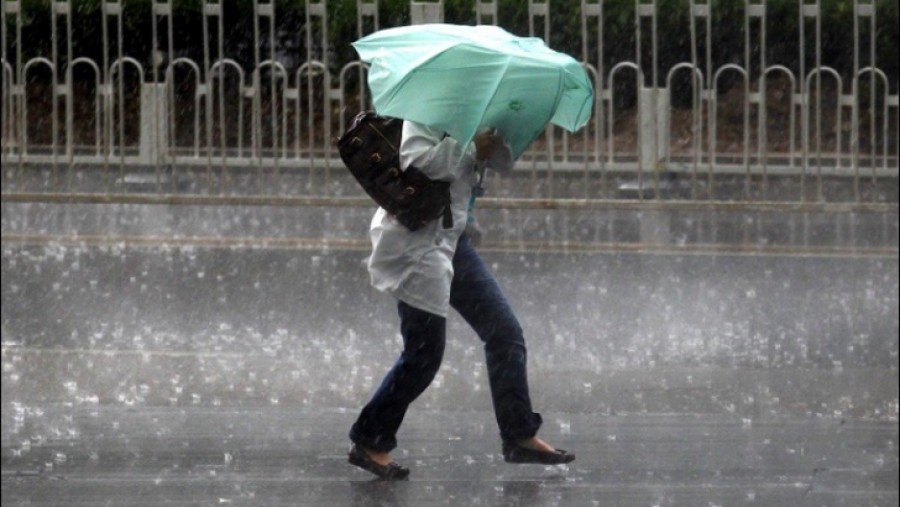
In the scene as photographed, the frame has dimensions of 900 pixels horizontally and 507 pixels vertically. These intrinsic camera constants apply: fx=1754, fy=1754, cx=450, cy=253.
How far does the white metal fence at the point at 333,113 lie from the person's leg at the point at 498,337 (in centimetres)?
757

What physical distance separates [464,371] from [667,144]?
26.8ft

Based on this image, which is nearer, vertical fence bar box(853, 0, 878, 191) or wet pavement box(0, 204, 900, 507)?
wet pavement box(0, 204, 900, 507)

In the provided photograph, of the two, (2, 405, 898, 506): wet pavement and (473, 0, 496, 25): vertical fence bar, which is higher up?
(473, 0, 496, 25): vertical fence bar

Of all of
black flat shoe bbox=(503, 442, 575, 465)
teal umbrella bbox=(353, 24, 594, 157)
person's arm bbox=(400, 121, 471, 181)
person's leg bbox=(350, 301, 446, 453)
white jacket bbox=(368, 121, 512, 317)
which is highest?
teal umbrella bbox=(353, 24, 594, 157)

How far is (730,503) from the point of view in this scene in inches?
230

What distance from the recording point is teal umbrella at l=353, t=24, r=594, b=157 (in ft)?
19.2

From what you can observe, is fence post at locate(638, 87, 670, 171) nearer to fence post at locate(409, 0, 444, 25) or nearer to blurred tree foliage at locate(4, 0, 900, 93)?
blurred tree foliage at locate(4, 0, 900, 93)

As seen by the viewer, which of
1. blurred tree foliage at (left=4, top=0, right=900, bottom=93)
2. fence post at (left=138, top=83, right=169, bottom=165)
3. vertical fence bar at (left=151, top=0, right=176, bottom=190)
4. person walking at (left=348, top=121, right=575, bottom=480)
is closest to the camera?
person walking at (left=348, top=121, right=575, bottom=480)

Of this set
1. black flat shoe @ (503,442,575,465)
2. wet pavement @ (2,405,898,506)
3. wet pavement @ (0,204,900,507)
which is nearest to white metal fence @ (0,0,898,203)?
wet pavement @ (0,204,900,507)

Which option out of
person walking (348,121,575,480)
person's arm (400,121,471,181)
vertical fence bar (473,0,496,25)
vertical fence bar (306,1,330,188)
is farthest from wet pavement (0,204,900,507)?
vertical fence bar (473,0,496,25)

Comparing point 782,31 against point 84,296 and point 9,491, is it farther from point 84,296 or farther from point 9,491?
point 9,491

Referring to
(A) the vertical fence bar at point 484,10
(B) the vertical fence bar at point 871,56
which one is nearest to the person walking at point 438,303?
(A) the vertical fence bar at point 484,10

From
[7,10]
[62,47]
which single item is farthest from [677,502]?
[62,47]

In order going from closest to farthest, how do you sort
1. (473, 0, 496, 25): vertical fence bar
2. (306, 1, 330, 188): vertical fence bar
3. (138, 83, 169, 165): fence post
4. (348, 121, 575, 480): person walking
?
(348, 121, 575, 480): person walking
(473, 0, 496, 25): vertical fence bar
(306, 1, 330, 188): vertical fence bar
(138, 83, 169, 165): fence post
